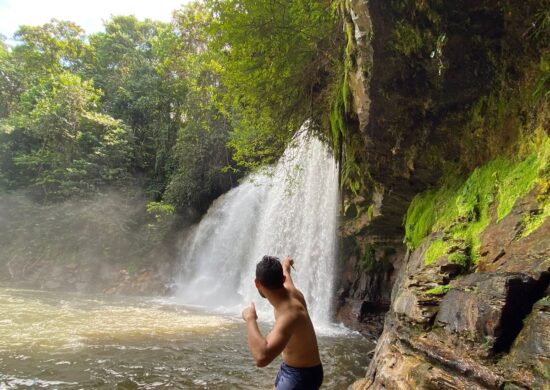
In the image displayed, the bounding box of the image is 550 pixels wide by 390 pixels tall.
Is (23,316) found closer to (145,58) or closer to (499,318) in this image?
(499,318)

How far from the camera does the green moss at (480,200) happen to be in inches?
137

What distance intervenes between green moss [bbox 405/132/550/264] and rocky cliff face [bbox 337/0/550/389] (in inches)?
0.8

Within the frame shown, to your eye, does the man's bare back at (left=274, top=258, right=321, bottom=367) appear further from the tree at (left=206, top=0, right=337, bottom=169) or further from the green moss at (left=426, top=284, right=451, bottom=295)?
the tree at (left=206, top=0, right=337, bottom=169)

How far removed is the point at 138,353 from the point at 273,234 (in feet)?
21.3

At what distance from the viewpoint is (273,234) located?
11.9 meters

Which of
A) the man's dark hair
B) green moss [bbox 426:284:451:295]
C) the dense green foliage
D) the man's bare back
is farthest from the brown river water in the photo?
the dense green foliage

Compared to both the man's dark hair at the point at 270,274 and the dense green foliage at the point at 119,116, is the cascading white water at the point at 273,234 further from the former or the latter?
the man's dark hair at the point at 270,274

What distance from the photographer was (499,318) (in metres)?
2.70

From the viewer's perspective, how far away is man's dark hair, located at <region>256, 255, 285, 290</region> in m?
2.27

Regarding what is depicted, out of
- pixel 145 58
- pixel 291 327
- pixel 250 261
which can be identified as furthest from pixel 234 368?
pixel 145 58

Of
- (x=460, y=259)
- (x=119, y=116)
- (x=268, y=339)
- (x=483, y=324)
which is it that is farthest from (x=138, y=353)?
(x=119, y=116)

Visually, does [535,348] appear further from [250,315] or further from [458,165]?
[458,165]

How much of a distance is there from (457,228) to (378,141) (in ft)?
6.00

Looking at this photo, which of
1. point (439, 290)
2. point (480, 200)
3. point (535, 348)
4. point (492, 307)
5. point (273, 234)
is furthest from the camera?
point (273, 234)
